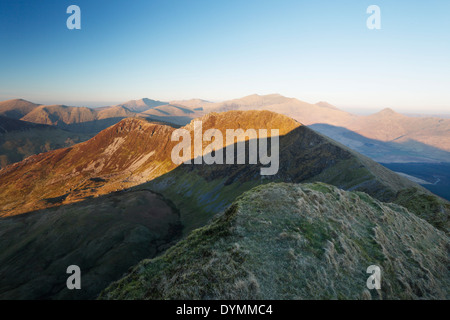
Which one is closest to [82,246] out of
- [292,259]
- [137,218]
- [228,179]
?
[137,218]

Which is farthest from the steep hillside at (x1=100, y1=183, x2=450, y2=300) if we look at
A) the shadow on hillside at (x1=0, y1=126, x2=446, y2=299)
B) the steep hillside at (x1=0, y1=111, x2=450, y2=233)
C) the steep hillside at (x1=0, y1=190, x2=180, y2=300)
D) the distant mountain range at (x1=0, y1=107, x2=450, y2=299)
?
the steep hillside at (x1=0, y1=190, x2=180, y2=300)

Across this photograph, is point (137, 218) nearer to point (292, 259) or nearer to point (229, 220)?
point (229, 220)

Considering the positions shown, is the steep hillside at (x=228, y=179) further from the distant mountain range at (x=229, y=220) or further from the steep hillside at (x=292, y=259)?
the steep hillside at (x=292, y=259)

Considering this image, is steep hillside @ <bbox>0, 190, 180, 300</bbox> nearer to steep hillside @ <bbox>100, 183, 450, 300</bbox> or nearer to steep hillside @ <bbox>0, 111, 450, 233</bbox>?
steep hillside @ <bbox>0, 111, 450, 233</bbox>
